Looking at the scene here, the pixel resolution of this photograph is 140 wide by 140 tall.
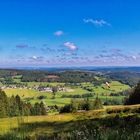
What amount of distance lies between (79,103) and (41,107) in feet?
47.6

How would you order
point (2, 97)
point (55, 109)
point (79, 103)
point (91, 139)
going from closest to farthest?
point (91, 139)
point (2, 97)
point (79, 103)
point (55, 109)

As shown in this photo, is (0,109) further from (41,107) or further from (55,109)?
(55,109)

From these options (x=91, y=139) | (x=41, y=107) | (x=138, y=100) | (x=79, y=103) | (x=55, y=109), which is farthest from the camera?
(x=55, y=109)

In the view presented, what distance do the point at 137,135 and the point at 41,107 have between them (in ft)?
352

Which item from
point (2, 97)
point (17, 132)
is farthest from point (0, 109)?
point (17, 132)

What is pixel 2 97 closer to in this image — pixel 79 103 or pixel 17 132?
pixel 79 103

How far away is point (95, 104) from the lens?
10338cm

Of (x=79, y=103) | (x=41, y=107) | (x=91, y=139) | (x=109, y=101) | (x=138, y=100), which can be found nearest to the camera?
(x=91, y=139)

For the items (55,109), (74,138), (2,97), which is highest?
(74,138)

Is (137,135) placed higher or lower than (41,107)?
higher

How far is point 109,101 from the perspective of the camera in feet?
526

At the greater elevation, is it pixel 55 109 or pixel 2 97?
pixel 2 97

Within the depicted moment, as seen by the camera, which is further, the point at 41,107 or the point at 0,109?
the point at 41,107

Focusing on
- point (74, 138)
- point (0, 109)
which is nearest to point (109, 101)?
point (0, 109)
